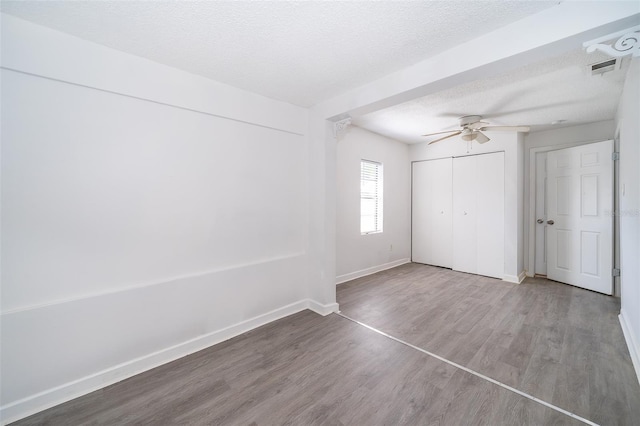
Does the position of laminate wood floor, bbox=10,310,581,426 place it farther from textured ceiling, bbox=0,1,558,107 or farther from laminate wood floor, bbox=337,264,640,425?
textured ceiling, bbox=0,1,558,107

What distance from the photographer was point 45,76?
1737mm

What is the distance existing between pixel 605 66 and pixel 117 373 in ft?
15.7

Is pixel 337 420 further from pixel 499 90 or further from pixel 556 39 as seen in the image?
pixel 499 90

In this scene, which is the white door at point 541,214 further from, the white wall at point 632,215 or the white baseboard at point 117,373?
the white baseboard at point 117,373

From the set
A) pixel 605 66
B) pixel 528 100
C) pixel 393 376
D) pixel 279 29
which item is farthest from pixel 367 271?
pixel 279 29

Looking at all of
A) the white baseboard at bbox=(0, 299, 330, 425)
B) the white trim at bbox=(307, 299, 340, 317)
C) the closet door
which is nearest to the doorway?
the closet door

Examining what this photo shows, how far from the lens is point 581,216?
393 centimetres

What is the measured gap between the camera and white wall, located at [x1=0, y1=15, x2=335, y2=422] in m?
1.67

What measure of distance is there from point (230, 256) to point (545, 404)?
8.98 ft

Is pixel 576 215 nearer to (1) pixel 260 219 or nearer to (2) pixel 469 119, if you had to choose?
(2) pixel 469 119

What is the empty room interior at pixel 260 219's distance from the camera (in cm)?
163

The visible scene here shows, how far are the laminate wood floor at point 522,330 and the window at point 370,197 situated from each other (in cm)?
100

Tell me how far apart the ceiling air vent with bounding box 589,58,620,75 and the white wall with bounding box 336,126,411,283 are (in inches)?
110

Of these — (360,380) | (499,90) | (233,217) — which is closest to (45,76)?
(233,217)
